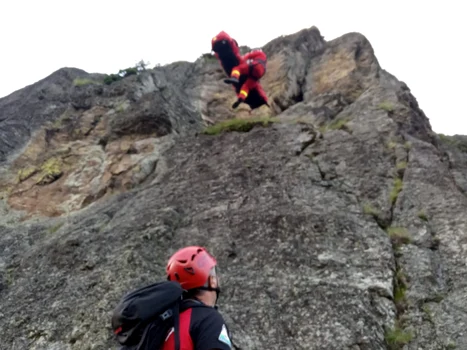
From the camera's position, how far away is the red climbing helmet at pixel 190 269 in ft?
15.7

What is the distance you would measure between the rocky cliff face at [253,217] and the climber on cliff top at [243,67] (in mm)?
2064

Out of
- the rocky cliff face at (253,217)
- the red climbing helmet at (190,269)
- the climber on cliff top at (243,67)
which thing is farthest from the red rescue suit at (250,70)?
the red climbing helmet at (190,269)

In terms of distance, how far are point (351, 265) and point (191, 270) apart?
5.05 meters

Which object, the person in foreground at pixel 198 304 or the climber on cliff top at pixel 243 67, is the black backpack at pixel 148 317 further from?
the climber on cliff top at pixel 243 67

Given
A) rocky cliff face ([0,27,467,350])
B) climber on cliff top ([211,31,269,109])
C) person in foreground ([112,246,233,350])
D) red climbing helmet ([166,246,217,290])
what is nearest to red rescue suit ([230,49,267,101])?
climber on cliff top ([211,31,269,109])

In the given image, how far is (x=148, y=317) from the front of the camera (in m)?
4.11

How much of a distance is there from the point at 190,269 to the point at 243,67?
14.9m

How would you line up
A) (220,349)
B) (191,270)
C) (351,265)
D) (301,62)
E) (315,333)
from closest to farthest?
1. (220,349)
2. (191,270)
3. (315,333)
4. (351,265)
5. (301,62)

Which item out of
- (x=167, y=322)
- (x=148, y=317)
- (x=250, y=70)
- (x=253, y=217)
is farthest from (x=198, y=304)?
(x=250, y=70)

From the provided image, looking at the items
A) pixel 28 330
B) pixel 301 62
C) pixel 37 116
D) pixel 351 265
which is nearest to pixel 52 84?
pixel 37 116

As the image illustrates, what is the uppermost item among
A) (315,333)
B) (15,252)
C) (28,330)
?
(15,252)

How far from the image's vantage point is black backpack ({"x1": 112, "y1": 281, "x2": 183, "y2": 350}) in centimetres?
411

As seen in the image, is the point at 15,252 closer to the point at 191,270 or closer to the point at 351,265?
the point at 351,265

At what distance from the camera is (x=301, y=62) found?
918 inches
